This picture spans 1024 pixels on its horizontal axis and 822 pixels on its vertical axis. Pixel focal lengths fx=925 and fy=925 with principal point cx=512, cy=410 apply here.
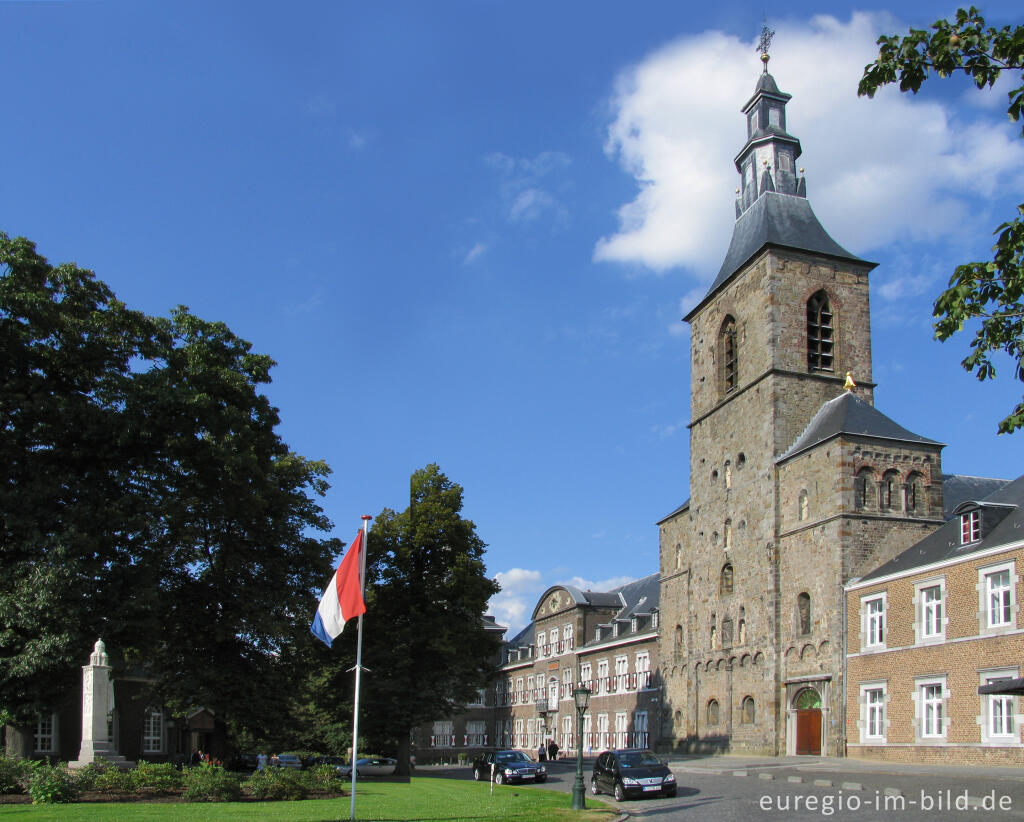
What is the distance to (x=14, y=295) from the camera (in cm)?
2388

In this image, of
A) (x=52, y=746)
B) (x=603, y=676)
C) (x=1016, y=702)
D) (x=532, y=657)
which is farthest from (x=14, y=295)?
(x=532, y=657)

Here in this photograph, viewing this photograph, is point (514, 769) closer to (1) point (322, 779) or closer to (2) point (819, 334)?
(1) point (322, 779)

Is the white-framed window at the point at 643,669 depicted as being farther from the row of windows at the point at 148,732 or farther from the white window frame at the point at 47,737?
the white window frame at the point at 47,737

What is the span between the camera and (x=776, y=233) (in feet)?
143

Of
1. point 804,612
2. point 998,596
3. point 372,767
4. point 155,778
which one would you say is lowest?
point 372,767

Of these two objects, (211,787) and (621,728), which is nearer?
(211,787)

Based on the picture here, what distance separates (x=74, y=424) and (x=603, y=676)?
139 feet

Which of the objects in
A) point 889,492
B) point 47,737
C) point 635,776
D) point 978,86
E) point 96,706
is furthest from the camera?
point 47,737

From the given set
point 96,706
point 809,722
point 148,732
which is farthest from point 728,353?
point 96,706

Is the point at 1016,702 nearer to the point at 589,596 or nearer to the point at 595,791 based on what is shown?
the point at 595,791

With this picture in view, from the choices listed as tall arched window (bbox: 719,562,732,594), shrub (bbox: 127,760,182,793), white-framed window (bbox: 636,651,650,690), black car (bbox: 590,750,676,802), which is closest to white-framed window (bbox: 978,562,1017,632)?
black car (bbox: 590,750,676,802)

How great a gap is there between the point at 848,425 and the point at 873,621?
26.4 feet

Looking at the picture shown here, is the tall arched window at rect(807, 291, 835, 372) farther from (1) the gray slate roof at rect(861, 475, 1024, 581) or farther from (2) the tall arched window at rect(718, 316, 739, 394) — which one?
(1) the gray slate roof at rect(861, 475, 1024, 581)

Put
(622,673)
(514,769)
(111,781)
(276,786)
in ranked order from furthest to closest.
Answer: (622,673)
(514,769)
(276,786)
(111,781)
